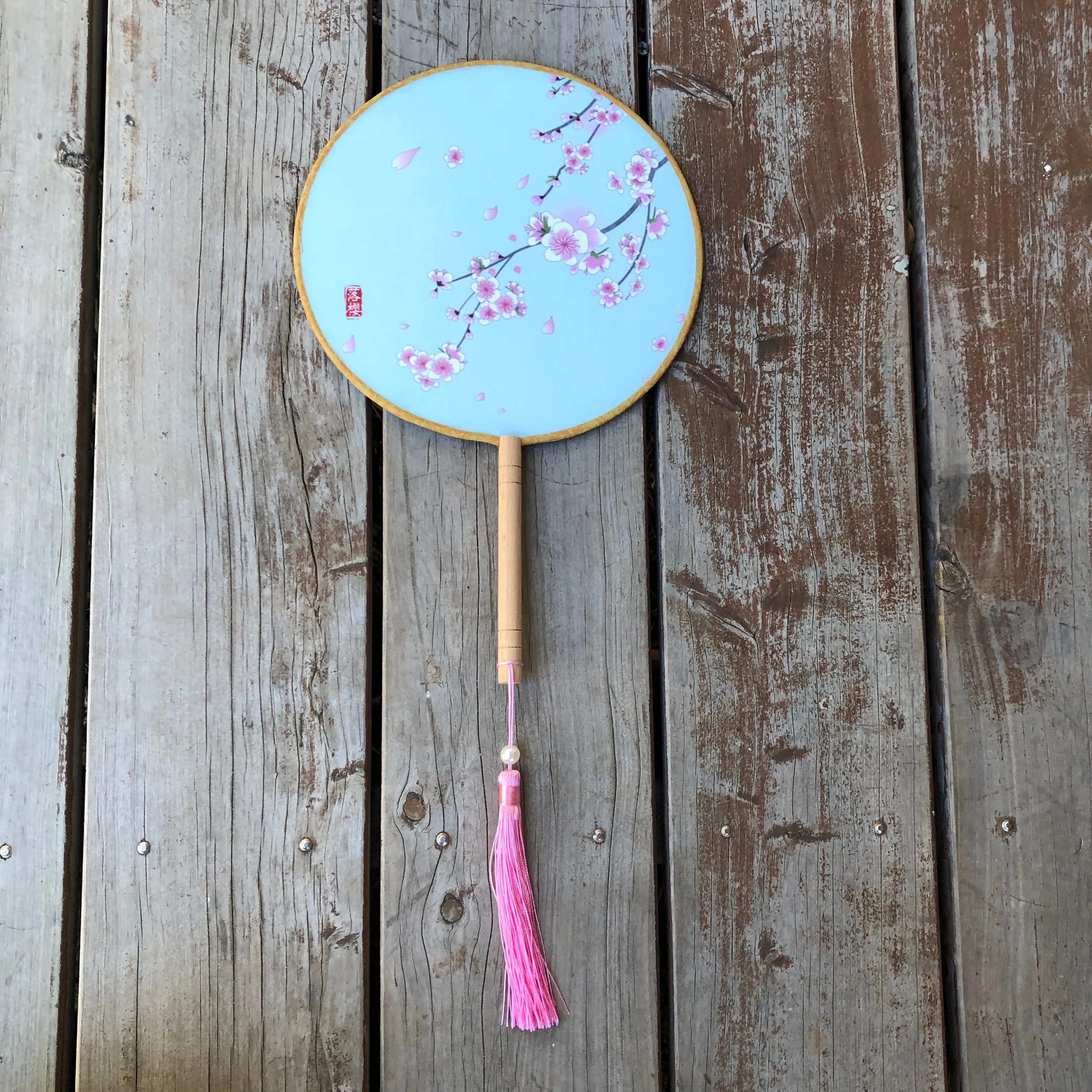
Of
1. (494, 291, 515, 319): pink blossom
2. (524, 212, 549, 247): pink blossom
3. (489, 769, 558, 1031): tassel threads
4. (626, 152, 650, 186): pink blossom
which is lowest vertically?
(489, 769, 558, 1031): tassel threads

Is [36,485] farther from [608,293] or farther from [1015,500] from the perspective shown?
[1015,500]

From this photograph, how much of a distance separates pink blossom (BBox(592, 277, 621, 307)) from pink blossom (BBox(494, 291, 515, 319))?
77mm

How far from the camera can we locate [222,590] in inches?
32.5

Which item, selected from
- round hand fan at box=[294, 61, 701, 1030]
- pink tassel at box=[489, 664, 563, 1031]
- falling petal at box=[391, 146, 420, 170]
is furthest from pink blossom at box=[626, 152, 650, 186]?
pink tassel at box=[489, 664, 563, 1031]

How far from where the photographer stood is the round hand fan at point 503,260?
809 millimetres

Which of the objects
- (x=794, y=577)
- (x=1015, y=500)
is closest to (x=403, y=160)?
(x=794, y=577)

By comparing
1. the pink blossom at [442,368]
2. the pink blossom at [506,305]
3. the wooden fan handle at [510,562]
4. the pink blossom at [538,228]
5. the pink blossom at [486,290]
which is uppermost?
the pink blossom at [538,228]

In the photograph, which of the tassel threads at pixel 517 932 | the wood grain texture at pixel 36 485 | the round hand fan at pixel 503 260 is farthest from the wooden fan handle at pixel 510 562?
the wood grain texture at pixel 36 485

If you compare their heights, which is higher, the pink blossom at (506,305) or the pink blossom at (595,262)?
the pink blossom at (595,262)

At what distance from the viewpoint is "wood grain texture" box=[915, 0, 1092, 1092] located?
820 mm

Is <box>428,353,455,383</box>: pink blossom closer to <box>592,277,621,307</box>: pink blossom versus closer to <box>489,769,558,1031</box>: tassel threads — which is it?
<box>592,277,621,307</box>: pink blossom

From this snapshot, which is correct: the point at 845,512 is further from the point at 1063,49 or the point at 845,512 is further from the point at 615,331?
the point at 1063,49

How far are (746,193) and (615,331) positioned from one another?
0.70 feet

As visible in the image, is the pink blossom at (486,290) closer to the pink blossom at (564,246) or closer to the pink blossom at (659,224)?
the pink blossom at (564,246)
